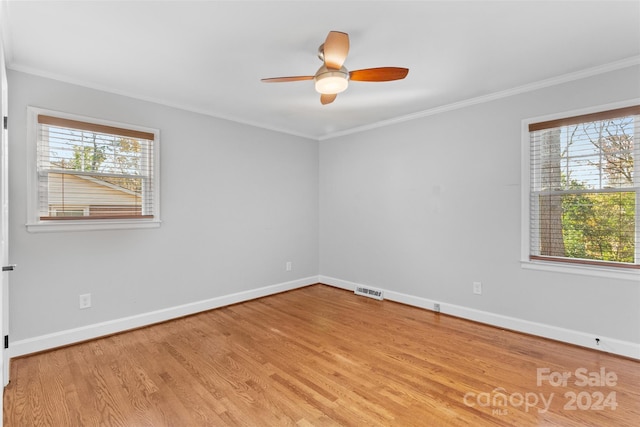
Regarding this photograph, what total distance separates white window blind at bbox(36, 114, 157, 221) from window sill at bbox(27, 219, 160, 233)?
0.04 m

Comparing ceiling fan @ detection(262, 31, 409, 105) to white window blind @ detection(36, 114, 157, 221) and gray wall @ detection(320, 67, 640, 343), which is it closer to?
gray wall @ detection(320, 67, 640, 343)

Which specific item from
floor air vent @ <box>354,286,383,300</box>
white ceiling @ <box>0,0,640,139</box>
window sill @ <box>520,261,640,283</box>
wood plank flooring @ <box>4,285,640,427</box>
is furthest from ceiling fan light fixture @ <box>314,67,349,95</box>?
floor air vent @ <box>354,286,383,300</box>

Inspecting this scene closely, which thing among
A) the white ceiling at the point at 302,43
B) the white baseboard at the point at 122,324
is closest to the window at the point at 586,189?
the white ceiling at the point at 302,43

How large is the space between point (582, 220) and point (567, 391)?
148cm

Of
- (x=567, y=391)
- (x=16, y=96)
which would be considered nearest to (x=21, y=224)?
(x=16, y=96)

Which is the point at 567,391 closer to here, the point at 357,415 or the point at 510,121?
the point at 357,415

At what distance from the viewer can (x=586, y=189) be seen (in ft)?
8.87

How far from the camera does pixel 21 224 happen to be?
8.27 ft

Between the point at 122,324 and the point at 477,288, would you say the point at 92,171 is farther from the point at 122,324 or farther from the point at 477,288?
the point at 477,288

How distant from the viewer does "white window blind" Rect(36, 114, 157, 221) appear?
266 centimetres

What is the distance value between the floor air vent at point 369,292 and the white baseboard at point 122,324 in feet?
3.85

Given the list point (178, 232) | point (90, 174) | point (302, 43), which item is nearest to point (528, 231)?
point (302, 43)

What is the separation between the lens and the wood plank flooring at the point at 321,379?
1838 mm

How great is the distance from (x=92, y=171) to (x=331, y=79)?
239 centimetres
